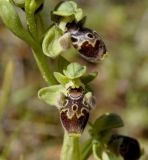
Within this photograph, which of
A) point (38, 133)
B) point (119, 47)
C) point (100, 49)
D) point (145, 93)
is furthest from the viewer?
point (119, 47)

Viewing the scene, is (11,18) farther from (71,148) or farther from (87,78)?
(71,148)

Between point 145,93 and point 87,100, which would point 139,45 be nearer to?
point 145,93

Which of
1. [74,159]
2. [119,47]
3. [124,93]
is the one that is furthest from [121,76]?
[74,159]

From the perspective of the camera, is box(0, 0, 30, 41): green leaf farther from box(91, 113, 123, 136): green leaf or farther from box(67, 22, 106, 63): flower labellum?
box(91, 113, 123, 136): green leaf

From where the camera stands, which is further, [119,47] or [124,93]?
[119,47]

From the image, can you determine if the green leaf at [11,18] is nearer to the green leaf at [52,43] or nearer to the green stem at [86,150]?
Answer: the green leaf at [52,43]

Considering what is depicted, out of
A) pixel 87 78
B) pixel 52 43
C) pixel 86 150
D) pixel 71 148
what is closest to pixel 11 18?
pixel 52 43

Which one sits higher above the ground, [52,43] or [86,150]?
[52,43]
